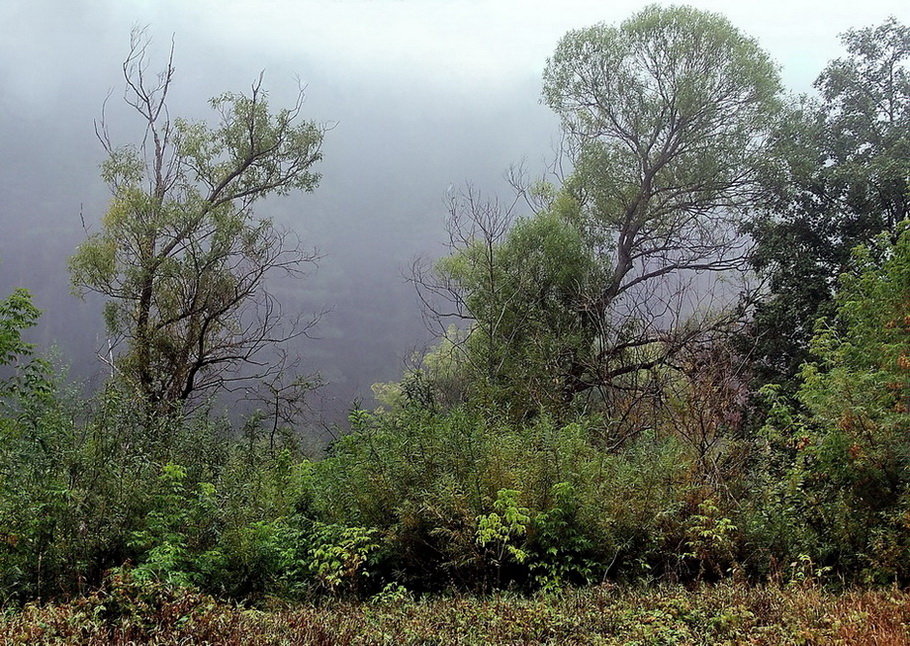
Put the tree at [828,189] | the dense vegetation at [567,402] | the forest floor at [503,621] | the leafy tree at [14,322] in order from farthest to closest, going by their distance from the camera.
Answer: the tree at [828,189] → the leafy tree at [14,322] → the dense vegetation at [567,402] → the forest floor at [503,621]

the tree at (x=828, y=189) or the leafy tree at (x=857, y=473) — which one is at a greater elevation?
the tree at (x=828, y=189)

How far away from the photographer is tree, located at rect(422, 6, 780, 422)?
13.5 m

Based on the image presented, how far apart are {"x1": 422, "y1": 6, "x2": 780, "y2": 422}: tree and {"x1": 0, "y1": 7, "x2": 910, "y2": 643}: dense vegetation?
0.07 metres

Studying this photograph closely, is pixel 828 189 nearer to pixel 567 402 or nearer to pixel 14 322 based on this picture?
pixel 567 402

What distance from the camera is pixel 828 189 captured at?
43.8 ft

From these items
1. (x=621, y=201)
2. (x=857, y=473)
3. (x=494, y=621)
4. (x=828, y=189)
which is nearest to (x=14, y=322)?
(x=494, y=621)

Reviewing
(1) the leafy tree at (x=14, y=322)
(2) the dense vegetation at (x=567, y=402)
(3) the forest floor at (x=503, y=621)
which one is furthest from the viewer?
Result: (1) the leafy tree at (x=14, y=322)

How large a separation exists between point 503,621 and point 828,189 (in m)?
13.5

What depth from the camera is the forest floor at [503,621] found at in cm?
270

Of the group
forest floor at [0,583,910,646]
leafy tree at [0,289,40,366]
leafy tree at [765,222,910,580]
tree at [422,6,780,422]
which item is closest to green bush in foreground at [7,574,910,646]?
forest floor at [0,583,910,646]

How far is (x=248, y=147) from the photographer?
14812 mm

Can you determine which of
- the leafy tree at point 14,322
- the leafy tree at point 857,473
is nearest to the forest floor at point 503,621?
the leafy tree at point 857,473

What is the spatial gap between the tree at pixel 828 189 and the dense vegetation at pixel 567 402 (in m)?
0.05

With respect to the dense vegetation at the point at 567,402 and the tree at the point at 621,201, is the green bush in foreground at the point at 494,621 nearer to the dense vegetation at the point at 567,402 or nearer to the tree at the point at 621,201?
the dense vegetation at the point at 567,402
